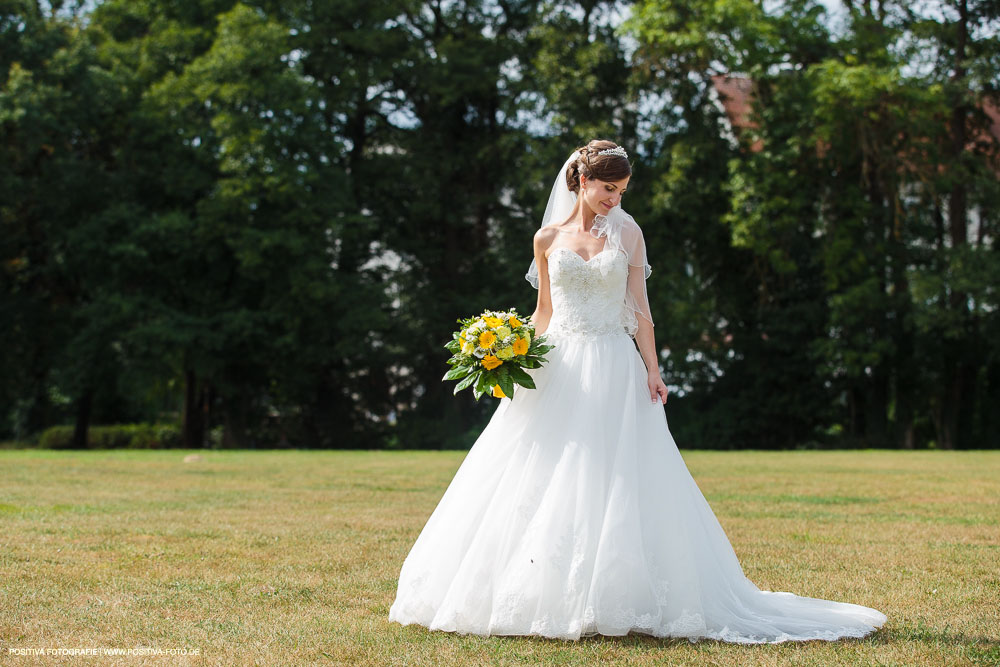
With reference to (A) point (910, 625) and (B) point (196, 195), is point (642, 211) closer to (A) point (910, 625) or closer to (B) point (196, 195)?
(B) point (196, 195)

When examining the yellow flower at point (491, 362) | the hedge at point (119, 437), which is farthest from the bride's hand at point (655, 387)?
the hedge at point (119, 437)

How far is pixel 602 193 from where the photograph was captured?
18.9 ft

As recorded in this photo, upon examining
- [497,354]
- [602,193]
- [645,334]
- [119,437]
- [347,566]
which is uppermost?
[602,193]

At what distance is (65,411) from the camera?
3744cm

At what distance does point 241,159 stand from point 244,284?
3.78 m

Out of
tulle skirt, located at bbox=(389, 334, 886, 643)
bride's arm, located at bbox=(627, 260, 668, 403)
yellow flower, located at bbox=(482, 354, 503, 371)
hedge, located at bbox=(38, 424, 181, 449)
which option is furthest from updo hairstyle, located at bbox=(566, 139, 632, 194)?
hedge, located at bbox=(38, 424, 181, 449)

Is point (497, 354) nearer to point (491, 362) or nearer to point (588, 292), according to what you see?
point (491, 362)

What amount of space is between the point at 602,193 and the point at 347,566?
314cm

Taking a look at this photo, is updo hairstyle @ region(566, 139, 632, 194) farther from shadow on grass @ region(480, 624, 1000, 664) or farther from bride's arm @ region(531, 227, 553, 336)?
shadow on grass @ region(480, 624, 1000, 664)

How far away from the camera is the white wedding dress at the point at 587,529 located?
16.3ft

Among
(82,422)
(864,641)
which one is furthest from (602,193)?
(82,422)

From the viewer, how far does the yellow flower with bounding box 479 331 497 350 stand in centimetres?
556

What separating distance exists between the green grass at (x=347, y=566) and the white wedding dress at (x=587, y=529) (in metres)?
0.14

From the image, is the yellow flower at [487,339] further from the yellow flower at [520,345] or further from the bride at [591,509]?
the bride at [591,509]
